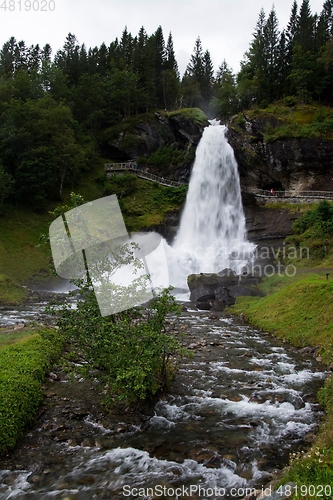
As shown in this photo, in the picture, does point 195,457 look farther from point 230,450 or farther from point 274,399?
point 274,399

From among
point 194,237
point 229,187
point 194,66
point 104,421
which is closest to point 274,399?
point 104,421

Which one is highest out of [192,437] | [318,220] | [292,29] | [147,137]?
[292,29]

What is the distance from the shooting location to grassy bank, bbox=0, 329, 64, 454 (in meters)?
6.68

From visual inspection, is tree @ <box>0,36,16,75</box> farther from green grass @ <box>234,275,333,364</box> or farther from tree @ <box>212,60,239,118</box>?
green grass @ <box>234,275,333,364</box>

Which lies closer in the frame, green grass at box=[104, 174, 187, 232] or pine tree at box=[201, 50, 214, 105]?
green grass at box=[104, 174, 187, 232]

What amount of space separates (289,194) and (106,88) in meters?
41.6

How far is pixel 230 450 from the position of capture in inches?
258

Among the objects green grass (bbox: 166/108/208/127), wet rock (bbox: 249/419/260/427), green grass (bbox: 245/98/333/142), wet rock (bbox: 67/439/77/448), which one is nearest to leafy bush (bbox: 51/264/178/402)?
wet rock (bbox: 67/439/77/448)

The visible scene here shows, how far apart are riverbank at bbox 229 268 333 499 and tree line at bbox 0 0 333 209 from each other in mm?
31079

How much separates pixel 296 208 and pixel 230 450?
34867 millimetres

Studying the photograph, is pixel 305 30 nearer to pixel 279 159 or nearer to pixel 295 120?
pixel 295 120

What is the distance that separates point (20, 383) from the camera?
8.03 meters

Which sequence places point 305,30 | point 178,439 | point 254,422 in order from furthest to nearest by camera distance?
1. point 305,30
2. point 254,422
3. point 178,439

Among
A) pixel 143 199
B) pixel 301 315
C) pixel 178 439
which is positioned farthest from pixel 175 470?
pixel 143 199
